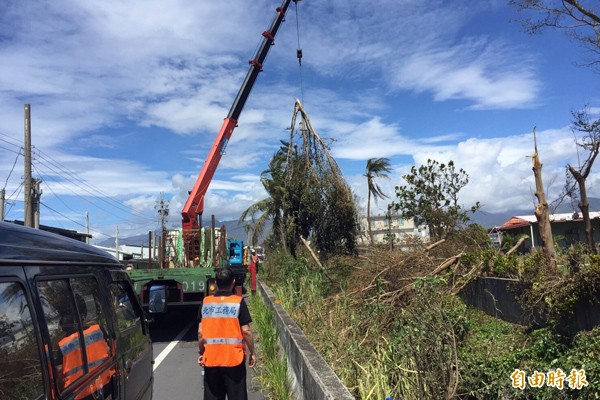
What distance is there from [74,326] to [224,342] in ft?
6.30

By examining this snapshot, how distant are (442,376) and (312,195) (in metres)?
10.7

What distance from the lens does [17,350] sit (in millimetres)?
2188

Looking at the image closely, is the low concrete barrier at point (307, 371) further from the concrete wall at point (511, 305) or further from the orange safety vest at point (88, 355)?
the concrete wall at point (511, 305)

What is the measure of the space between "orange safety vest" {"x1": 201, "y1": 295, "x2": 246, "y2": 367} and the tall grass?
1537 mm

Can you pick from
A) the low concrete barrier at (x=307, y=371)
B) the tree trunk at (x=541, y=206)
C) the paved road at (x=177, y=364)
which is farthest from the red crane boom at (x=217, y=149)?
the tree trunk at (x=541, y=206)

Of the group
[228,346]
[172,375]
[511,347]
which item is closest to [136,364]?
[228,346]

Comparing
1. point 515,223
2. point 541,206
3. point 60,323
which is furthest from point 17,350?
point 515,223

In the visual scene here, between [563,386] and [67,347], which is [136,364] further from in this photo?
[563,386]

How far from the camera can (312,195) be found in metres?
15.4

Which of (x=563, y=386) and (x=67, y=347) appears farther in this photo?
(x=563, y=386)

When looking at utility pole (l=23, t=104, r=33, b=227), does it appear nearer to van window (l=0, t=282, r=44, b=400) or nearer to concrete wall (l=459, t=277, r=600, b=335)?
concrete wall (l=459, t=277, r=600, b=335)

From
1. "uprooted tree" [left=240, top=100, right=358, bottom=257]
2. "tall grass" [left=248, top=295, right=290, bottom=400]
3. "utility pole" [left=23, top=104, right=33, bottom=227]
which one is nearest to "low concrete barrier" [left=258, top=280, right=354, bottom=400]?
"tall grass" [left=248, top=295, right=290, bottom=400]

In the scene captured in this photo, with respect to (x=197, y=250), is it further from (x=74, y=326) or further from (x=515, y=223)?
(x=515, y=223)

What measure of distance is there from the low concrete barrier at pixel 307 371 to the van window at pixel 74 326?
1.70m
